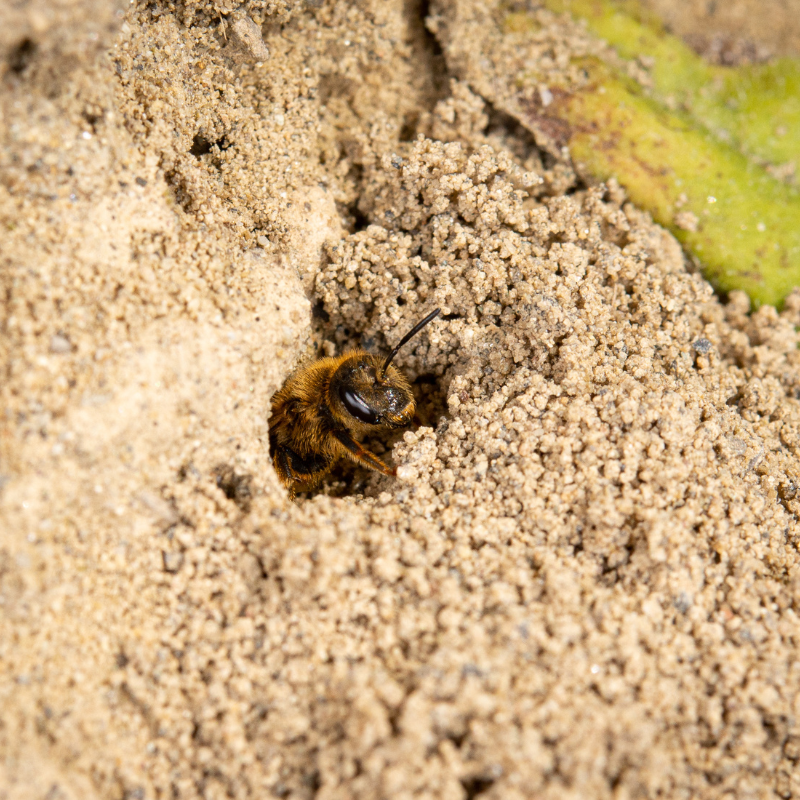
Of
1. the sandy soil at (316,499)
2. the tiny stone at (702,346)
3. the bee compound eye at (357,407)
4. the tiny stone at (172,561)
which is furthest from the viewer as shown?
the tiny stone at (702,346)

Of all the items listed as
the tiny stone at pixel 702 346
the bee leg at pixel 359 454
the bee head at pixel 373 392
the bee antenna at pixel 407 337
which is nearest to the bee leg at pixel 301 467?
the bee leg at pixel 359 454

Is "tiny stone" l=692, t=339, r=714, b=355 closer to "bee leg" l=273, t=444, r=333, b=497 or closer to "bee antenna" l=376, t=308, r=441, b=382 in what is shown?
"bee antenna" l=376, t=308, r=441, b=382

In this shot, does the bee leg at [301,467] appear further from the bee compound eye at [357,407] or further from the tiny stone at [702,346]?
the tiny stone at [702,346]

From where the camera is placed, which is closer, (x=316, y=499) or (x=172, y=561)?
(x=172, y=561)

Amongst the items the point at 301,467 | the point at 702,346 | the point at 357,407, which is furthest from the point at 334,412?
the point at 702,346

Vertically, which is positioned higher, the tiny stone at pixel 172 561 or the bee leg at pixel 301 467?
the tiny stone at pixel 172 561

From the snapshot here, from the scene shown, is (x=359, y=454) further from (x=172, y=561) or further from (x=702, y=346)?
(x=702, y=346)

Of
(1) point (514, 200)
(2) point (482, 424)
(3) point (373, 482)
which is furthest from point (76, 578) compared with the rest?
(1) point (514, 200)
